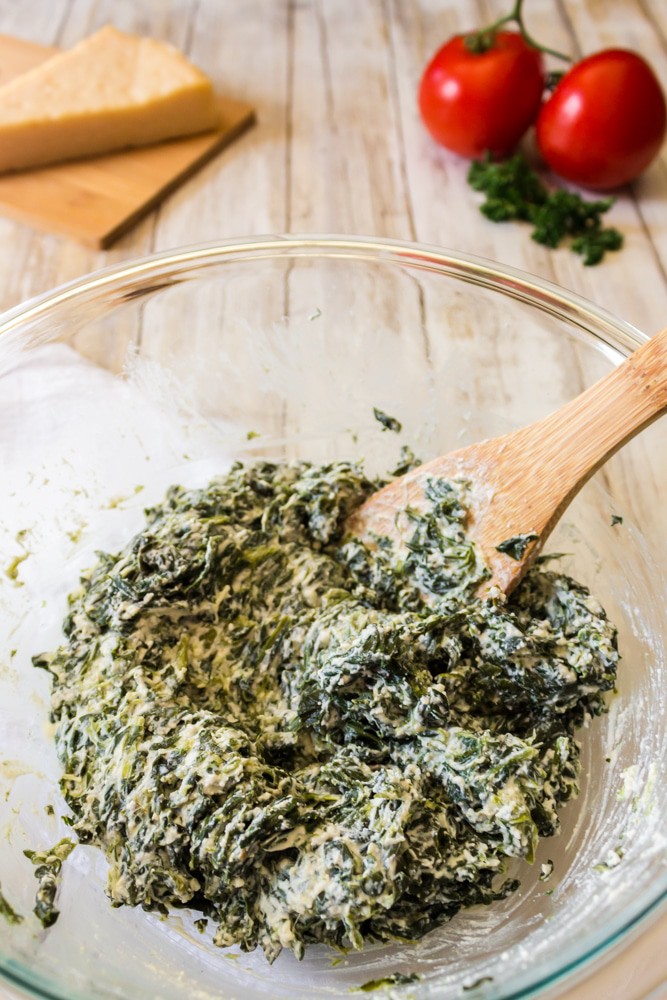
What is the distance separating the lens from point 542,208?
3309mm

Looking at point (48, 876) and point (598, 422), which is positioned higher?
point (598, 422)

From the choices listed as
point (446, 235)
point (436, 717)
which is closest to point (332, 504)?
point (436, 717)

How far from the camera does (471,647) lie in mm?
1817

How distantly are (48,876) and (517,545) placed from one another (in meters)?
1.06

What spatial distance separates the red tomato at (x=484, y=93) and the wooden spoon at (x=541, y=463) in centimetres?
193

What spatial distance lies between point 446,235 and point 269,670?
6.63ft

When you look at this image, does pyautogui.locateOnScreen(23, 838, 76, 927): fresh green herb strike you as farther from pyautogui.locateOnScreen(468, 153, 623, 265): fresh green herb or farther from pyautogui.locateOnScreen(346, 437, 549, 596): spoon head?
pyautogui.locateOnScreen(468, 153, 623, 265): fresh green herb

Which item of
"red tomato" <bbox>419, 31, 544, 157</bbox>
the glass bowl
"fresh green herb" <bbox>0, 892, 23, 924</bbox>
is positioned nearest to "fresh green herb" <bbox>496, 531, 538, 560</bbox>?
the glass bowl

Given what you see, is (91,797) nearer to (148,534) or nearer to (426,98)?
(148,534)

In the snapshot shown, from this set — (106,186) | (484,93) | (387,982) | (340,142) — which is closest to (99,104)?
(106,186)

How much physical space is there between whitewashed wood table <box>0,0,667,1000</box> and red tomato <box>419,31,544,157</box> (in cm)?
17

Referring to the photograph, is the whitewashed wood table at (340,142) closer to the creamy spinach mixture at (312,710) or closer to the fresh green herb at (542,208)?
the fresh green herb at (542,208)

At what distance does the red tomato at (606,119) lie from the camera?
3.29 m

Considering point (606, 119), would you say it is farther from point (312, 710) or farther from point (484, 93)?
point (312, 710)
